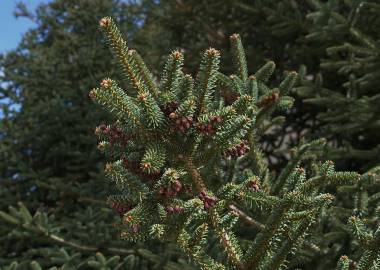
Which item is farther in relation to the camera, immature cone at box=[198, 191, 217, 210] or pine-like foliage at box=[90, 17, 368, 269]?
immature cone at box=[198, 191, 217, 210]

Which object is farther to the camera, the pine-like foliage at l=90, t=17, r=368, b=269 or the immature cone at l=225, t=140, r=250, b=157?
the immature cone at l=225, t=140, r=250, b=157

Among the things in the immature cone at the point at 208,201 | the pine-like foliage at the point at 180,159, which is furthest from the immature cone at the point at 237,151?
the immature cone at the point at 208,201

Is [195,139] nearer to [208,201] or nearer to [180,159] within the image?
[180,159]

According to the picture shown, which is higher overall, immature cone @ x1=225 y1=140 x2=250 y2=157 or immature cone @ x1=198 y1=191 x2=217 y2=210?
immature cone @ x1=225 y1=140 x2=250 y2=157

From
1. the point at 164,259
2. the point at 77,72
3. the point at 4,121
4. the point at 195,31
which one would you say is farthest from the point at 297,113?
the point at 4,121

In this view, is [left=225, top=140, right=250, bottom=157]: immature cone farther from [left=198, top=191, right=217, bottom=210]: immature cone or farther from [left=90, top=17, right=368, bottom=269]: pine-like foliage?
[left=198, top=191, right=217, bottom=210]: immature cone

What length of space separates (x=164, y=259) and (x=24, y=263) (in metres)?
1.54

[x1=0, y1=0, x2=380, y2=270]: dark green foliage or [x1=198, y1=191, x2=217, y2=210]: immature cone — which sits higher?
[x1=0, y1=0, x2=380, y2=270]: dark green foliage

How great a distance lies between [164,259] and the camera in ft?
17.0

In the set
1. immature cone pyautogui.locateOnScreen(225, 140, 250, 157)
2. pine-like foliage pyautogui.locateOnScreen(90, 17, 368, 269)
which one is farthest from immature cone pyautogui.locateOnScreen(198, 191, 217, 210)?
immature cone pyautogui.locateOnScreen(225, 140, 250, 157)

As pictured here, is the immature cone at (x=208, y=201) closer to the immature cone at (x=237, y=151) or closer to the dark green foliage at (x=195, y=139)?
the dark green foliage at (x=195, y=139)

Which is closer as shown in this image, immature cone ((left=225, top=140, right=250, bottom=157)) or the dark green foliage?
the dark green foliage

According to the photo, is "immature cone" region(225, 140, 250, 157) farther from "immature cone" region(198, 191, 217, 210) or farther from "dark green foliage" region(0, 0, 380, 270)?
"immature cone" region(198, 191, 217, 210)

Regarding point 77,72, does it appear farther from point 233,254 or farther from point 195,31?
point 233,254
